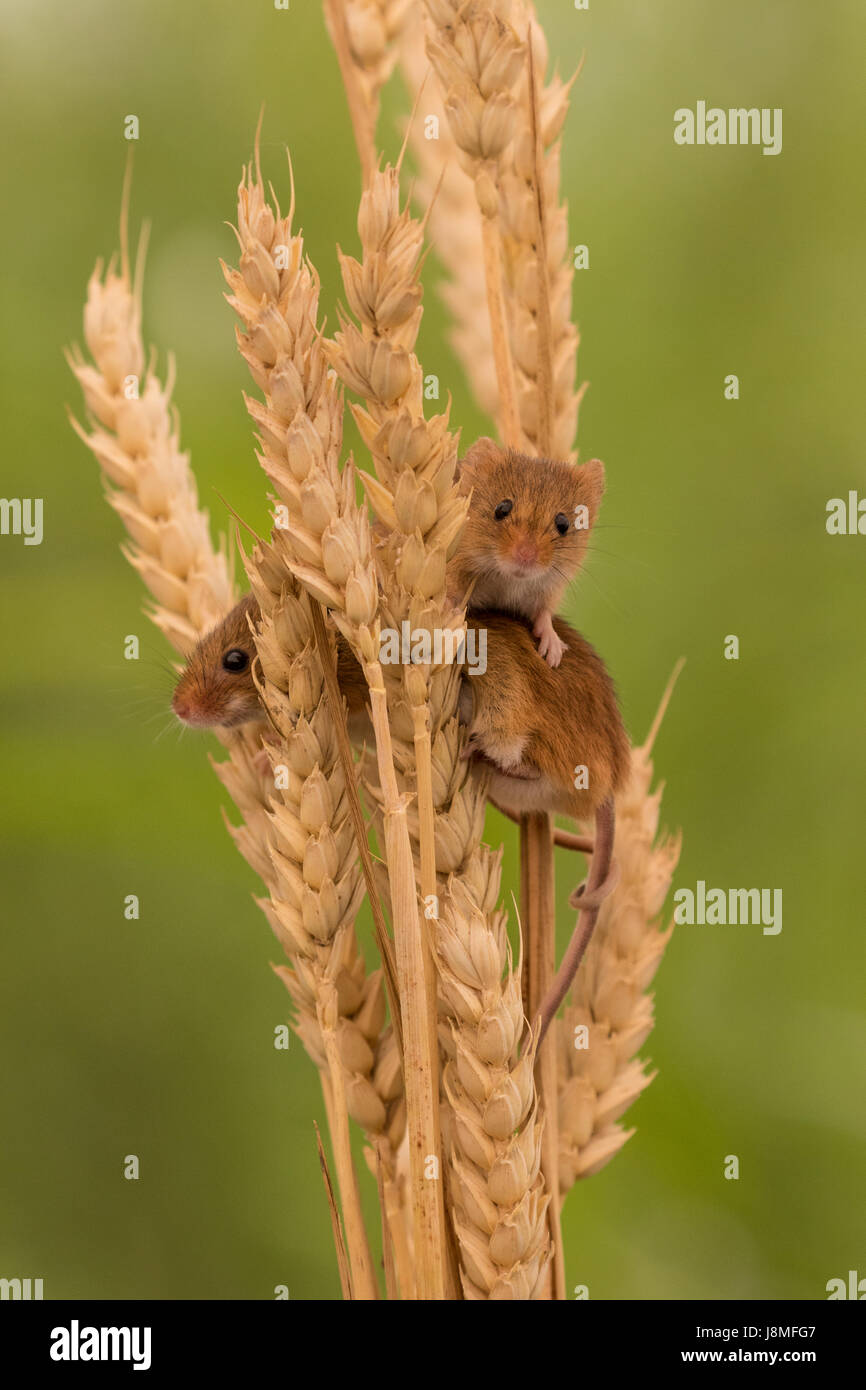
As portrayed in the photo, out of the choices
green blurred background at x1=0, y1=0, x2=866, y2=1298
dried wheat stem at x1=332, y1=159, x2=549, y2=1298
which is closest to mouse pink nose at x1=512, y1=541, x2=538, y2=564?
dried wheat stem at x1=332, y1=159, x2=549, y2=1298

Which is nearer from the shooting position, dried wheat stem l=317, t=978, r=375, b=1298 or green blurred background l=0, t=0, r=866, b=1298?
dried wheat stem l=317, t=978, r=375, b=1298

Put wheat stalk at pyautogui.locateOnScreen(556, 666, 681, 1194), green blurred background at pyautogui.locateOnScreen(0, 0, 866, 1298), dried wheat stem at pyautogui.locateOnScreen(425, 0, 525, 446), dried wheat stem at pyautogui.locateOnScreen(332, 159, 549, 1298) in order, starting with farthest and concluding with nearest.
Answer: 1. green blurred background at pyautogui.locateOnScreen(0, 0, 866, 1298)
2. wheat stalk at pyautogui.locateOnScreen(556, 666, 681, 1194)
3. dried wheat stem at pyautogui.locateOnScreen(425, 0, 525, 446)
4. dried wheat stem at pyautogui.locateOnScreen(332, 159, 549, 1298)

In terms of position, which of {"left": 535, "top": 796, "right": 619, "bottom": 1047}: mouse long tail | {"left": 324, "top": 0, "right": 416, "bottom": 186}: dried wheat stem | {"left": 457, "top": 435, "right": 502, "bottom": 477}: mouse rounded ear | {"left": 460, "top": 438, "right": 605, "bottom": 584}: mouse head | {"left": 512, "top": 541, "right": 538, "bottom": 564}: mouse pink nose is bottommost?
{"left": 535, "top": 796, "right": 619, "bottom": 1047}: mouse long tail

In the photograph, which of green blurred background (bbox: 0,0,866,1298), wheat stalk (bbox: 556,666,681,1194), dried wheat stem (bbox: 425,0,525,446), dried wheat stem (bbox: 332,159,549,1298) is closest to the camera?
dried wheat stem (bbox: 332,159,549,1298)

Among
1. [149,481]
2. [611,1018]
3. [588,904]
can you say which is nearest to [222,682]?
[149,481]

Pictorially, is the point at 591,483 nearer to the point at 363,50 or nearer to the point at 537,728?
the point at 537,728

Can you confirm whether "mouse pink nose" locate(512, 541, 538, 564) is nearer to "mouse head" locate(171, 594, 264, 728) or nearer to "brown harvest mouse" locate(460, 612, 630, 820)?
"brown harvest mouse" locate(460, 612, 630, 820)

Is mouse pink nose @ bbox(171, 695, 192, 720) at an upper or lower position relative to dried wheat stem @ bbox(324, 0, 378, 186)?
lower

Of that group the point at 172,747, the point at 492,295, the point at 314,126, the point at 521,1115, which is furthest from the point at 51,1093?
the point at 314,126

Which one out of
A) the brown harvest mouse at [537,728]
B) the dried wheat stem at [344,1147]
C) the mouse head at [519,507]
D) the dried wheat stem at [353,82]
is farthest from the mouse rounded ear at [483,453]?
the dried wheat stem at [344,1147]
